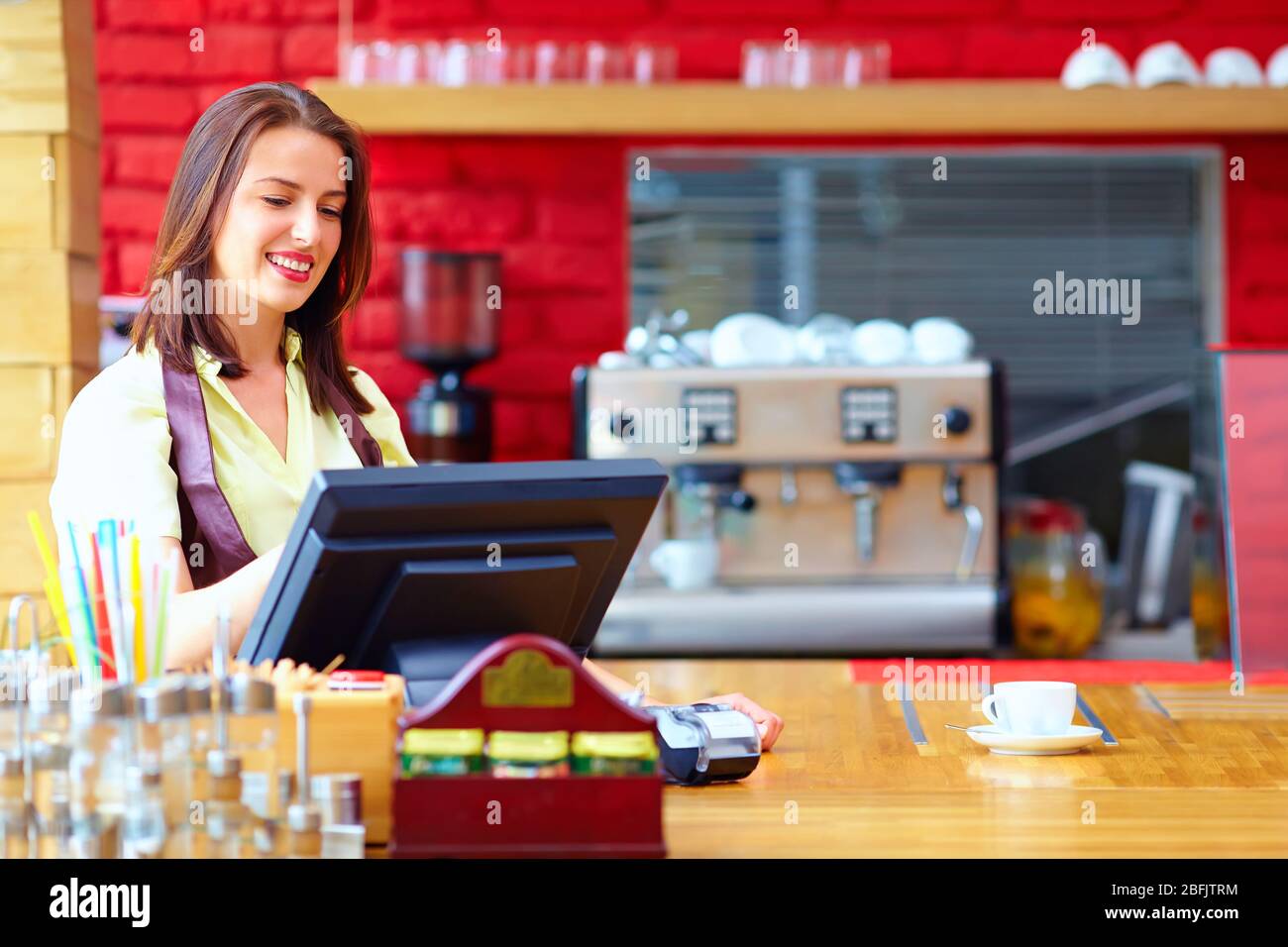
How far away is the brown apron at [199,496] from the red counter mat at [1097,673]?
750 mm

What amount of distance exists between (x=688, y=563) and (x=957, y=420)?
0.61 metres

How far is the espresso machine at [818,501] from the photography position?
126 inches

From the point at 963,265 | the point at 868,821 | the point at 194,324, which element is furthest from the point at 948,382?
the point at 868,821

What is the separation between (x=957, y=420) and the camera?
3.18m

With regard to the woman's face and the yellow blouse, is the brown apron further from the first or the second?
the woman's face

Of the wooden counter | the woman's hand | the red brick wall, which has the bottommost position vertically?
the wooden counter

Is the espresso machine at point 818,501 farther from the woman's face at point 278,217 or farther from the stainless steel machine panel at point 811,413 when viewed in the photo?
the woman's face at point 278,217

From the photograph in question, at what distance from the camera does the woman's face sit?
1.61 metres

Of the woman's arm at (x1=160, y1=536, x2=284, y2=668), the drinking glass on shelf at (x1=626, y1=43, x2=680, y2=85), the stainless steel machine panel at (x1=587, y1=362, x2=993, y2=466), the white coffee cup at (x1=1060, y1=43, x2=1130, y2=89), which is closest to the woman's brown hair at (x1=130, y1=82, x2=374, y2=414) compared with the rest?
the woman's arm at (x1=160, y1=536, x2=284, y2=668)

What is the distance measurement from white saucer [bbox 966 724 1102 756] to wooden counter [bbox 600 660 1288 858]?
1cm
